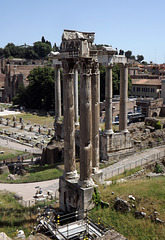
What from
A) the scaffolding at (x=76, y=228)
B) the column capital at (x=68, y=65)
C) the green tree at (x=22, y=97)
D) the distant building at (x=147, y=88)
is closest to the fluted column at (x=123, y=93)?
the column capital at (x=68, y=65)

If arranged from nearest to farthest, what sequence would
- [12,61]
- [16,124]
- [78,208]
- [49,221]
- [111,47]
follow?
[49,221] → [78,208] → [111,47] → [16,124] → [12,61]

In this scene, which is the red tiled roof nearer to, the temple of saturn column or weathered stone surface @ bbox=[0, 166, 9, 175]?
weathered stone surface @ bbox=[0, 166, 9, 175]

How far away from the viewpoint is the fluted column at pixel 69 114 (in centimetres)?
1137

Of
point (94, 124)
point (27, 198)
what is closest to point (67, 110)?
point (94, 124)

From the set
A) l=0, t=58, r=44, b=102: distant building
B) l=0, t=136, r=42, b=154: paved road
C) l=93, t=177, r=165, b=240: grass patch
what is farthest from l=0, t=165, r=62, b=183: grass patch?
l=0, t=58, r=44, b=102: distant building

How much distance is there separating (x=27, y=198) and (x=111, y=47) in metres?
10.8

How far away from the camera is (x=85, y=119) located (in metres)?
11.0

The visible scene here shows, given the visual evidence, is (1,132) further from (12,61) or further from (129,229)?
(12,61)

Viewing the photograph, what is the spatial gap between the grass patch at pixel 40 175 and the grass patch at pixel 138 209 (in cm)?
606

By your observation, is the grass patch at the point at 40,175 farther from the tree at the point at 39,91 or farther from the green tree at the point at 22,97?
the green tree at the point at 22,97

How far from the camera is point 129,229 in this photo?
1009 cm

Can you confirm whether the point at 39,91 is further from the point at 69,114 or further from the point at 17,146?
the point at 69,114

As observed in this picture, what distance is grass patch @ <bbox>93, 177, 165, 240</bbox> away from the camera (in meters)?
9.82

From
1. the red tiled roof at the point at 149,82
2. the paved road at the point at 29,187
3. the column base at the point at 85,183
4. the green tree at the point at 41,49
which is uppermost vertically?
the green tree at the point at 41,49
